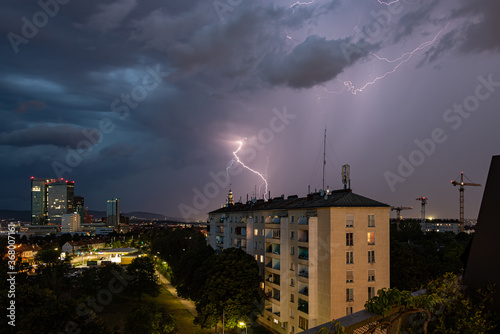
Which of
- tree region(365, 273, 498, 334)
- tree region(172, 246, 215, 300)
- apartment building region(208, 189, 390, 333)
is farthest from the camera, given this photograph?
tree region(172, 246, 215, 300)

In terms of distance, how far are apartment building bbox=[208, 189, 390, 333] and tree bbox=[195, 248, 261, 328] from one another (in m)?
2.99

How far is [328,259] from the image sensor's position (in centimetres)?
2748

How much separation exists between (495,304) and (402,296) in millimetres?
1993

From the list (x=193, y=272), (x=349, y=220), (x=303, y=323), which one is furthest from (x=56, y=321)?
(x=193, y=272)

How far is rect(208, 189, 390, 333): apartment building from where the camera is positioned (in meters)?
27.5

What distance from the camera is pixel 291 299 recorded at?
1249 inches

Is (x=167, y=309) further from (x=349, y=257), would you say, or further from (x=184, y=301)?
(x=349, y=257)

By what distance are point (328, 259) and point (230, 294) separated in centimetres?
957

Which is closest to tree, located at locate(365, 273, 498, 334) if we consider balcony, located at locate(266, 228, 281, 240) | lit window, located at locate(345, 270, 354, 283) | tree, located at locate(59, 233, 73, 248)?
lit window, located at locate(345, 270, 354, 283)

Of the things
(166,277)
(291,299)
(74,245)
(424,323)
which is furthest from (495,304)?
(74,245)

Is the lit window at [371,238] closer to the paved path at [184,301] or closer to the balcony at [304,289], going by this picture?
the balcony at [304,289]

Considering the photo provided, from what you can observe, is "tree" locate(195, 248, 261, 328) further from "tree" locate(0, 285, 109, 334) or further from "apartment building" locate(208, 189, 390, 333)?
"tree" locate(0, 285, 109, 334)

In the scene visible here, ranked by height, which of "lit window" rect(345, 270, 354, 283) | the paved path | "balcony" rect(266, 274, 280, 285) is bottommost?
the paved path

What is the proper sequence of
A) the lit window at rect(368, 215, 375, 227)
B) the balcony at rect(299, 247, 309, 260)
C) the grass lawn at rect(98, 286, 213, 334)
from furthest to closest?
the grass lawn at rect(98, 286, 213, 334)
the balcony at rect(299, 247, 309, 260)
the lit window at rect(368, 215, 375, 227)
